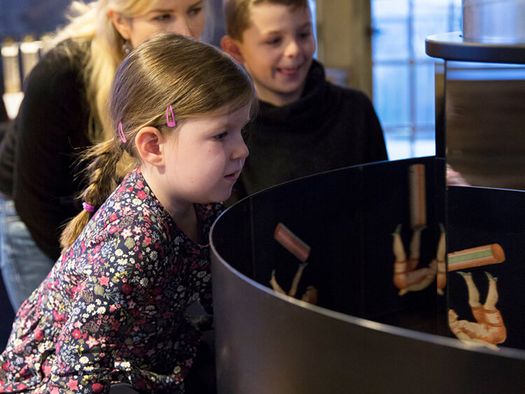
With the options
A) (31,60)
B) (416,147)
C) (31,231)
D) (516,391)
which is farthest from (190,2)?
(416,147)

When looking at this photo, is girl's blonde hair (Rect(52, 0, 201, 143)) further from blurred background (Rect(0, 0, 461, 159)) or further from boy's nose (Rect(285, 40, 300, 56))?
blurred background (Rect(0, 0, 461, 159))

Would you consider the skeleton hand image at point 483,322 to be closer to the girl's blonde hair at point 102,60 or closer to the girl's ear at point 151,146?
the girl's ear at point 151,146

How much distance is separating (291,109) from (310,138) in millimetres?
68

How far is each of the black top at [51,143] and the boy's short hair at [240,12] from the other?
1.00 ft

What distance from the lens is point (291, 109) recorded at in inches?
70.1

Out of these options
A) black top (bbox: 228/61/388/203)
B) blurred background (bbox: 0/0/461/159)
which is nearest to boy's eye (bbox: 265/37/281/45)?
black top (bbox: 228/61/388/203)

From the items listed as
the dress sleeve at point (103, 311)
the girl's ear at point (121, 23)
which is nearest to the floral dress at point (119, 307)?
the dress sleeve at point (103, 311)

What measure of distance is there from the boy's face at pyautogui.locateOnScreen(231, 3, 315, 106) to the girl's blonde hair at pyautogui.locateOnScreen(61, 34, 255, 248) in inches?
21.2

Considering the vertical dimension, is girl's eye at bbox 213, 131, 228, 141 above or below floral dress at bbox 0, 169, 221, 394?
above

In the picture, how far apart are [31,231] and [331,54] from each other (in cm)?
226

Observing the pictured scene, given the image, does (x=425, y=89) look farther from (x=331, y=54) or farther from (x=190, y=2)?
(x=190, y=2)

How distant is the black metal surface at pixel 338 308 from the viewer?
2.64 ft

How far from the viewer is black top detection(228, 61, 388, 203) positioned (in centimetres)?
176

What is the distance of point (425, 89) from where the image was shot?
432cm
